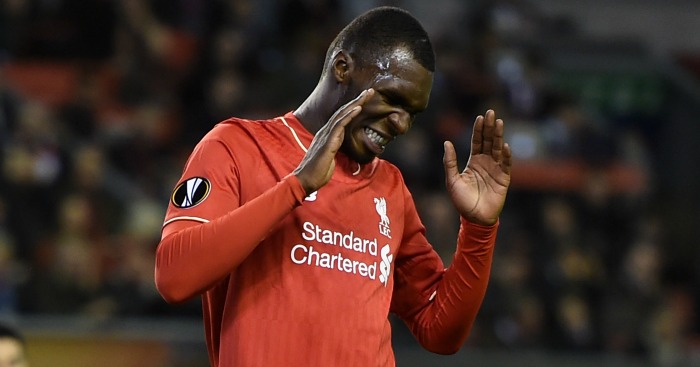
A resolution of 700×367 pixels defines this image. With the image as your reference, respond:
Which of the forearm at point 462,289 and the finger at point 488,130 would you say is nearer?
the finger at point 488,130

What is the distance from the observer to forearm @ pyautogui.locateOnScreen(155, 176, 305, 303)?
3162mm

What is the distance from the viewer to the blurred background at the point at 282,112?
29.4 feet

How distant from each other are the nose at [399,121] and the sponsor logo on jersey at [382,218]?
287 mm

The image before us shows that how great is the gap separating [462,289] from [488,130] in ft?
1.55

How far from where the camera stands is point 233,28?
40.5ft

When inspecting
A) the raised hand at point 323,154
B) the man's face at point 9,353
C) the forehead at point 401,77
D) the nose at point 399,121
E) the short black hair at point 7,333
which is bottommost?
the man's face at point 9,353

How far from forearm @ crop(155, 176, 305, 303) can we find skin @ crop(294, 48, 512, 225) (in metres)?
0.08

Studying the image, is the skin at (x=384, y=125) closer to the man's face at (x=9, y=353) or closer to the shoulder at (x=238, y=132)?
the shoulder at (x=238, y=132)

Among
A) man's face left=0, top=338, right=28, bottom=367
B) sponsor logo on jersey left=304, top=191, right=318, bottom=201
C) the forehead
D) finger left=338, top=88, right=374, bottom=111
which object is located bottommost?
man's face left=0, top=338, right=28, bottom=367

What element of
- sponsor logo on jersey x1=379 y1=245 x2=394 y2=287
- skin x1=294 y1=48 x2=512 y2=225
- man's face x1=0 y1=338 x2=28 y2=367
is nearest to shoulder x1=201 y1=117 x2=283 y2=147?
skin x1=294 y1=48 x2=512 y2=225

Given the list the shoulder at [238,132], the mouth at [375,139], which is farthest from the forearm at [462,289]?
the shoulder at [238,132]

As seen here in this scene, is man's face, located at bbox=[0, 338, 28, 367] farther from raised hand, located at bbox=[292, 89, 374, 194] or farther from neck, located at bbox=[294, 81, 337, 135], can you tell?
raised hand, located at bbox=[292, 89, 374, 194]

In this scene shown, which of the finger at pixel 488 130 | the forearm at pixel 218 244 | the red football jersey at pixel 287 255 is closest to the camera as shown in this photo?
the forearm at pixel 218 244

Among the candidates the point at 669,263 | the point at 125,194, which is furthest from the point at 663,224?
the point at 125,194
